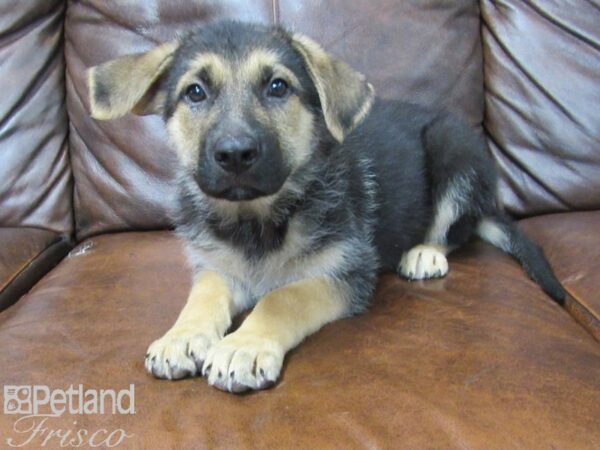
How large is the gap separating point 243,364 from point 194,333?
208 millimetres

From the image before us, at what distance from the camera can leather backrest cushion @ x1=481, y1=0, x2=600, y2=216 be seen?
2.59 m

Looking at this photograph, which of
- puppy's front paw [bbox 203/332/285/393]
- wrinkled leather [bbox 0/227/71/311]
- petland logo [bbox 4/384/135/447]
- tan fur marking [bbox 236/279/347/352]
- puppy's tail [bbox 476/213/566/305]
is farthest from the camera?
wrinkled leather [bbox 0/227/71/311]

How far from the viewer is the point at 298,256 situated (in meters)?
1.94

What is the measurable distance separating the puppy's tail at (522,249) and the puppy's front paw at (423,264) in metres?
0.26

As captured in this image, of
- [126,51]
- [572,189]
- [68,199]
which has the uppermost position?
[126,51]

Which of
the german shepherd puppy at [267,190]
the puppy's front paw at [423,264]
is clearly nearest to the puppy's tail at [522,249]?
the german shepherd puppy at [267,190]

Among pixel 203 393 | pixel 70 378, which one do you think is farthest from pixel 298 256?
pixel 70 378

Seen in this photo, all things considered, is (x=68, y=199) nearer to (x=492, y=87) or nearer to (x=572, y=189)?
(x=492, y=87)

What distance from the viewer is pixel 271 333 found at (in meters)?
1.57

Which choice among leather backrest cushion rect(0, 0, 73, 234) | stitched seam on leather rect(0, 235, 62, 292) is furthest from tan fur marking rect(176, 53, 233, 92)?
leather backrest cushion rect(0, 0, 73, 234)

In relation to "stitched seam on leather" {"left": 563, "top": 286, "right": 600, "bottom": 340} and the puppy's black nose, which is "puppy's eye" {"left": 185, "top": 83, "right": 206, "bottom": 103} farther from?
"stitched seam on leather" {"left": 563, "top": 286, "right": 600, "bottom": 340}

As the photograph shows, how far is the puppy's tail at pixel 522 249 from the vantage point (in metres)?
1.97

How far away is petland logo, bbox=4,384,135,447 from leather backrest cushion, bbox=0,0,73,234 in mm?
1314

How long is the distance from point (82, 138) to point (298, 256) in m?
1.25
